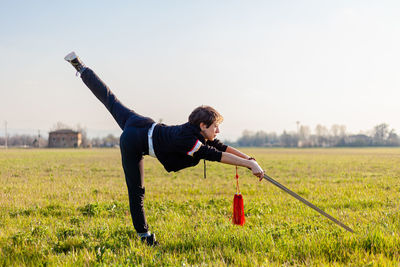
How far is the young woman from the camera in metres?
4.21

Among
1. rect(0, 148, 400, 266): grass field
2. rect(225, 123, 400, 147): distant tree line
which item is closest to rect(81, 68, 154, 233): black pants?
rect(0, 148, 400, 266): grass field

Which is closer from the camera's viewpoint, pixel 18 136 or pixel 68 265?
pixel 68 265

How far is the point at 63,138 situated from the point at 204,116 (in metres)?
149

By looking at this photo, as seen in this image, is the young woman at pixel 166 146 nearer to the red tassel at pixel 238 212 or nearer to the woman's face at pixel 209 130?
the woman's face at pixel 209 130

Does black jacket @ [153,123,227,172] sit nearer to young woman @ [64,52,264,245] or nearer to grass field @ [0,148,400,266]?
young woman @ [64,52,264,245]

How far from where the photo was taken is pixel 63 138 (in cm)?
14000

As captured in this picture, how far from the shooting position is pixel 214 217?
631cm

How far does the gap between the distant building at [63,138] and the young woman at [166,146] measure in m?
144

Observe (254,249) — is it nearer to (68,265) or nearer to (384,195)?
(68,265)

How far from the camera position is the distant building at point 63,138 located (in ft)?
454

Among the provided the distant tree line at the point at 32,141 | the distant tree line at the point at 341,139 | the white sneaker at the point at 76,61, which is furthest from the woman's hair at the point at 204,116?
the distant tree line at the point at 32,141

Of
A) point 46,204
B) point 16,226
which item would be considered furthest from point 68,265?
point 46,204

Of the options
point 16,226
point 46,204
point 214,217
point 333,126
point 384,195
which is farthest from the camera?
point 333,126

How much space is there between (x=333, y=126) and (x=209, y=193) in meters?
202
